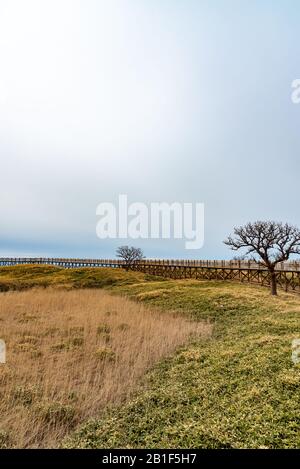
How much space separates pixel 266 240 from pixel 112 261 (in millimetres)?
47559

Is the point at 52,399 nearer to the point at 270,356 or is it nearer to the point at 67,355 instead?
the point at 67,355

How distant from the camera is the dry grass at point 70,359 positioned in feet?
22.8

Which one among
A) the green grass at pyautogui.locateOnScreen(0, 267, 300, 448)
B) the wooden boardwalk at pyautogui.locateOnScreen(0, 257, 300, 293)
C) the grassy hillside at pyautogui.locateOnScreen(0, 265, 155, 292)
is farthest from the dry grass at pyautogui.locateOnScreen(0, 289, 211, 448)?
the wooden boardwalk at pyautogui.locateOnScreen(0, 257, 300, 293)

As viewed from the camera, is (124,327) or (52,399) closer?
(52,399)

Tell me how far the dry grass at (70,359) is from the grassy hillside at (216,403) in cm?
74

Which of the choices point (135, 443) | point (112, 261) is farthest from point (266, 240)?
point (112, 261)

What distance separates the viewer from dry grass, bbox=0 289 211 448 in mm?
6950

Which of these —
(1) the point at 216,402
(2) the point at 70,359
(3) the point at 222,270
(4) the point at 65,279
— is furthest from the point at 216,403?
(3) the point at 222,270

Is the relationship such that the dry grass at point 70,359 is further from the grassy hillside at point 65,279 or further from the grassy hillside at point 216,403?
the grassy hillside at point 65,279

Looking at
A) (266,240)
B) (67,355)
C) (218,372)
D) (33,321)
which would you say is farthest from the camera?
(266,240)

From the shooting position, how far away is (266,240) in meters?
27.6

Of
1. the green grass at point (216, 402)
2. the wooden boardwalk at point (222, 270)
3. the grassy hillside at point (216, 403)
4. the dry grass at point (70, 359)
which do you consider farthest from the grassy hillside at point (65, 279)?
the grassy hillside at point (216, 403)

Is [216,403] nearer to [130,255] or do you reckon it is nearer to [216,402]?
[216,402]
